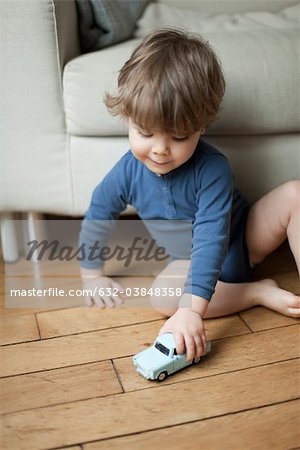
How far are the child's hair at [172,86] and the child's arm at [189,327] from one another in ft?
0.91

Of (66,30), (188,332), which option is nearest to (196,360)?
(188,332)

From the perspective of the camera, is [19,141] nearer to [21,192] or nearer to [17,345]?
[21,192]

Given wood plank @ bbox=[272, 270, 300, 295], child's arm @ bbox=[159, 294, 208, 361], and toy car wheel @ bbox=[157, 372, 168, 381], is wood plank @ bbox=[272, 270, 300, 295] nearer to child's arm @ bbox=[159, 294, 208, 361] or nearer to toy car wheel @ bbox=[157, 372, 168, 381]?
child's arm @ bbox=[159, 294, 208, 361]

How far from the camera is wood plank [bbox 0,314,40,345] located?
1.01 m

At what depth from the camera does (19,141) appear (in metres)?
1.12

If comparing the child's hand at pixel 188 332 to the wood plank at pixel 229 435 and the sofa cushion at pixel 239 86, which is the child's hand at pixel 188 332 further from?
the sofa cushion at pixel 239 86

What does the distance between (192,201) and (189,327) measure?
0.78ft

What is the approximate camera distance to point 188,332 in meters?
0.91

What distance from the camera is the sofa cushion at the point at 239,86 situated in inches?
40.8

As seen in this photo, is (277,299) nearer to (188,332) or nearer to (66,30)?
(188,332)

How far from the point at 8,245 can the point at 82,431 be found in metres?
0.59

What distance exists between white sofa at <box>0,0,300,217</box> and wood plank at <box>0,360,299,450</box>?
1.36 feet
